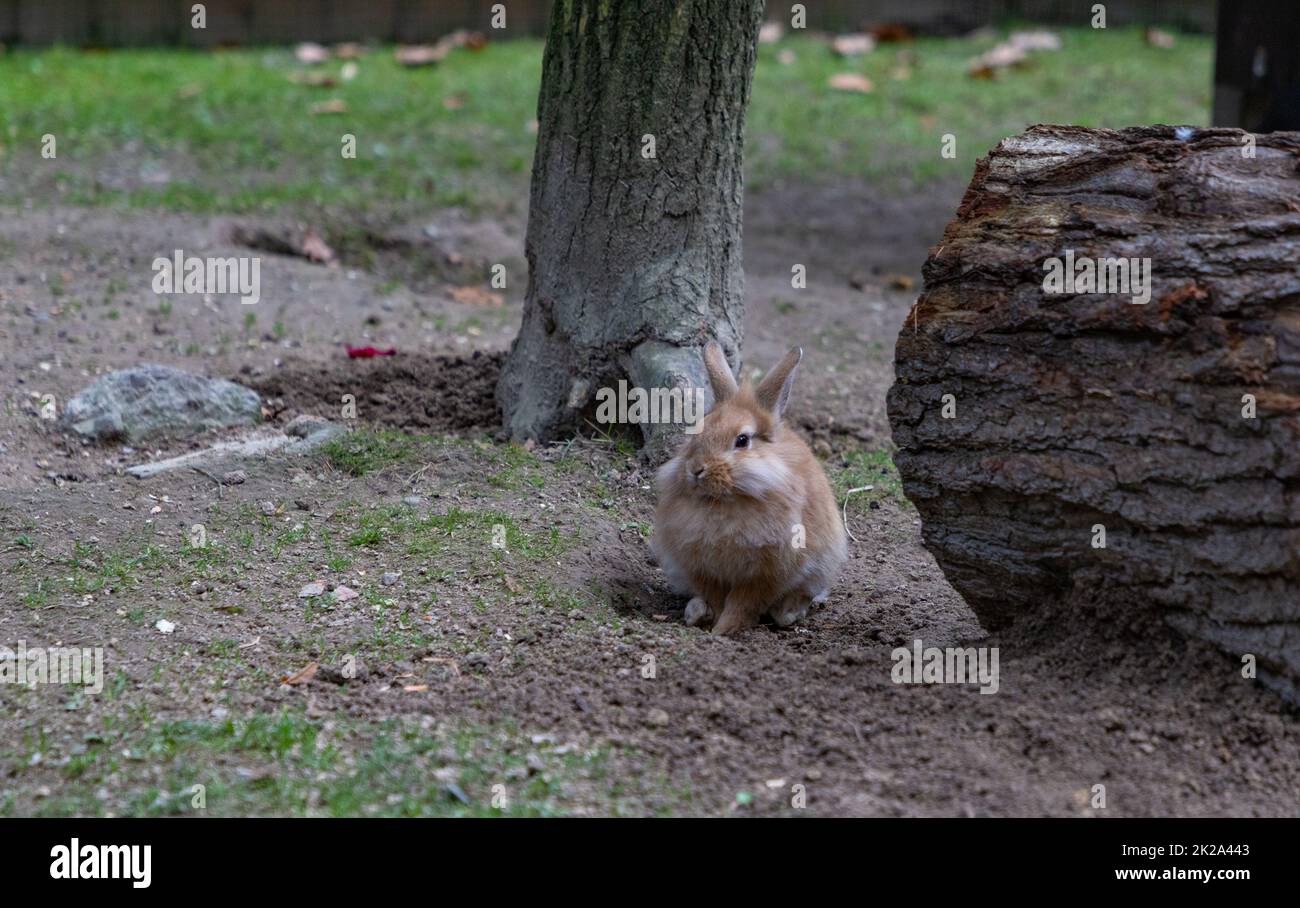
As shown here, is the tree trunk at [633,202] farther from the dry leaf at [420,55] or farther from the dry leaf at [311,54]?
the dry leaf at [311,54]

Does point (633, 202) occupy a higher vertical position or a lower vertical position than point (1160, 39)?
lower

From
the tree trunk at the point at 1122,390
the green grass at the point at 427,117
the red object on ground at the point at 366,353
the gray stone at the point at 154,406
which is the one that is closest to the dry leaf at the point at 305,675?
the tree trunk at the point at 1122,390

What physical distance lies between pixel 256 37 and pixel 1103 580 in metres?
11.8

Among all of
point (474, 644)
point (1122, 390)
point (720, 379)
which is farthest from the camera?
point (720, 379)

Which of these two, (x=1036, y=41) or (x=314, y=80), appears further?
(x=1036, y=41)

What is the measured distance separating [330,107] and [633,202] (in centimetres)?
640

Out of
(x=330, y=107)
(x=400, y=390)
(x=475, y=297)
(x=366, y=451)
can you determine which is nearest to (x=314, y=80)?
(x=330, y=107)

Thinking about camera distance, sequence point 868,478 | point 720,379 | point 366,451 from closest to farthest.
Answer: point 720,379 < point 366,451 < point 868,478

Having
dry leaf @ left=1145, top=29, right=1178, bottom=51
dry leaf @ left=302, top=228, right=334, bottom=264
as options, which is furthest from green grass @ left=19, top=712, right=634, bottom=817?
dry leaf @ left=1145, top=29, right=1178, bottom=51

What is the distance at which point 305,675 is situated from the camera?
4.33 m

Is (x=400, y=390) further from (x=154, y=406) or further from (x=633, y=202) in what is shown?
(x=633, y=202)


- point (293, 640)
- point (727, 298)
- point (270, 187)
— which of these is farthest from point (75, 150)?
point (293, 640)

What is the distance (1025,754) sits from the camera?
3.82 meters
